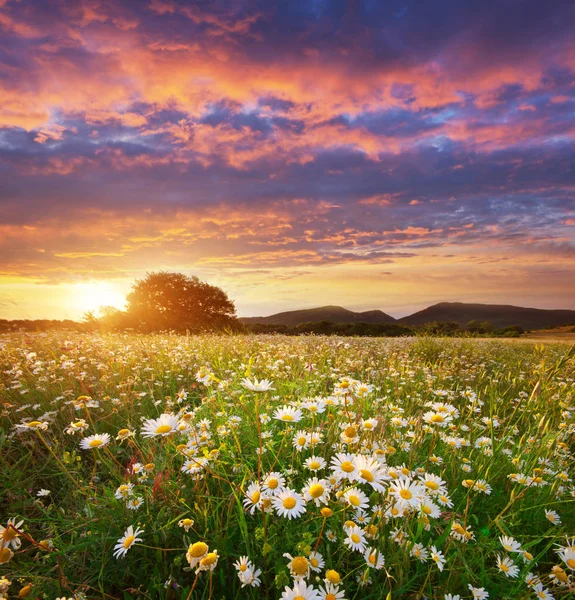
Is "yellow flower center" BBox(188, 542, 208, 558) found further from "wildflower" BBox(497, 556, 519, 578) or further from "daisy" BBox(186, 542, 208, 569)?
"wildflower" BBox(497, 556, 519, 578)

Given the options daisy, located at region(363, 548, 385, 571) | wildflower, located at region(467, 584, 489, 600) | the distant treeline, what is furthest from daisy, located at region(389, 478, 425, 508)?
the distant treeline

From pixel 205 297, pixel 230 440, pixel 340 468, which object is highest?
pixel 205 297

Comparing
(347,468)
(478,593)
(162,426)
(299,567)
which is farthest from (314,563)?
(162,426)

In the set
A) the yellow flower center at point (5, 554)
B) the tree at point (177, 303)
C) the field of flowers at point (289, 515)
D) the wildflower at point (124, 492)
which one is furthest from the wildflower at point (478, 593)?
the tree at point (177, 303)

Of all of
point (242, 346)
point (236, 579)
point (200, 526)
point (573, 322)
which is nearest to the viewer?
point (236, 579)

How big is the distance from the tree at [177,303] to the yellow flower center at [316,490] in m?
30.3

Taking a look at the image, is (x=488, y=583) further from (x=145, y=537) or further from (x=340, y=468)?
(x=145, y=537)

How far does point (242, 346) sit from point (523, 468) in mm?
6386

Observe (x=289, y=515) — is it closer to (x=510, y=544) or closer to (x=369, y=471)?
(x=369, y=471)

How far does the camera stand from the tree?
31891 millimetres

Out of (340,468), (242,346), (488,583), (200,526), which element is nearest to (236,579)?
(200,526)

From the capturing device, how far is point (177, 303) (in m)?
33.2

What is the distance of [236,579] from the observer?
199 centimetres

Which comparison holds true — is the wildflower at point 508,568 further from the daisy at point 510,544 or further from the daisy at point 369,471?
the daisy at point 369,471
